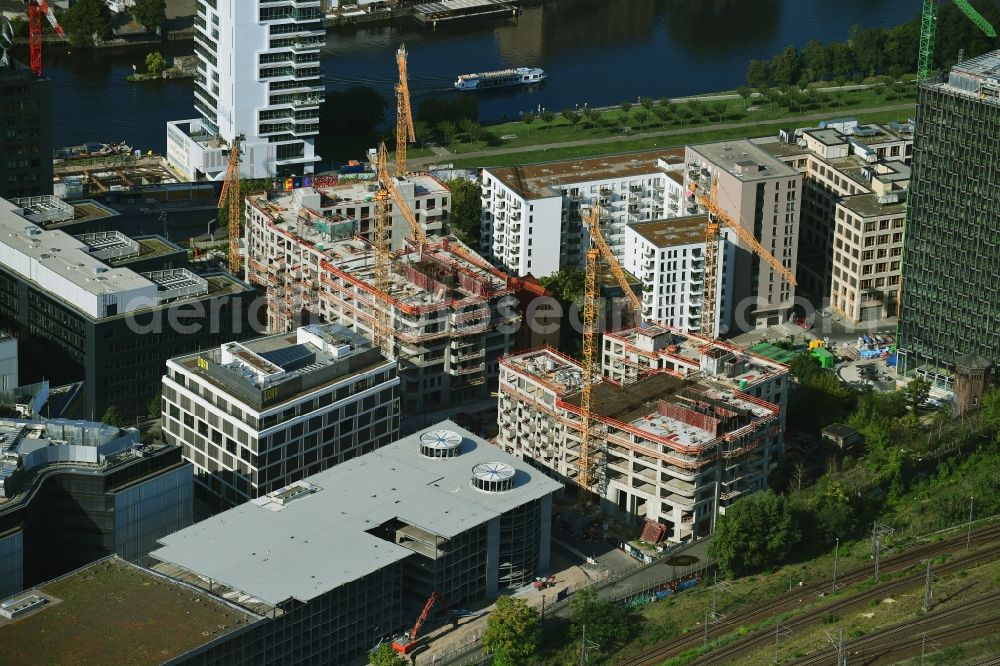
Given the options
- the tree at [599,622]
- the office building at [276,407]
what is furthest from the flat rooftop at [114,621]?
the tree at [599,622]

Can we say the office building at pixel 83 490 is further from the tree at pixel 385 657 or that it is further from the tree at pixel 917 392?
the tree at pixel 917 392

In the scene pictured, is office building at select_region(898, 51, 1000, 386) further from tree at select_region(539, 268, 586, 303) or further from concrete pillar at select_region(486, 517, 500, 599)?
concrete pillar at select_region(486, 517, 500, 599)

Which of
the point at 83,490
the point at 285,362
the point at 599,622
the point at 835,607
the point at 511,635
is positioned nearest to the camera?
the point at 511,635

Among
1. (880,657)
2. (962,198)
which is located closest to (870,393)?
(962,198)

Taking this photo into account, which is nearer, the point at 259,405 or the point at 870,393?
the point at 259,405

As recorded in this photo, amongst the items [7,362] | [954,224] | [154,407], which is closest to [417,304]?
[154,407]

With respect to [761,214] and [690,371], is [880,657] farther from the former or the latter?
[761,214]

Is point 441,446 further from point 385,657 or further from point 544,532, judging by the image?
point 385,657
